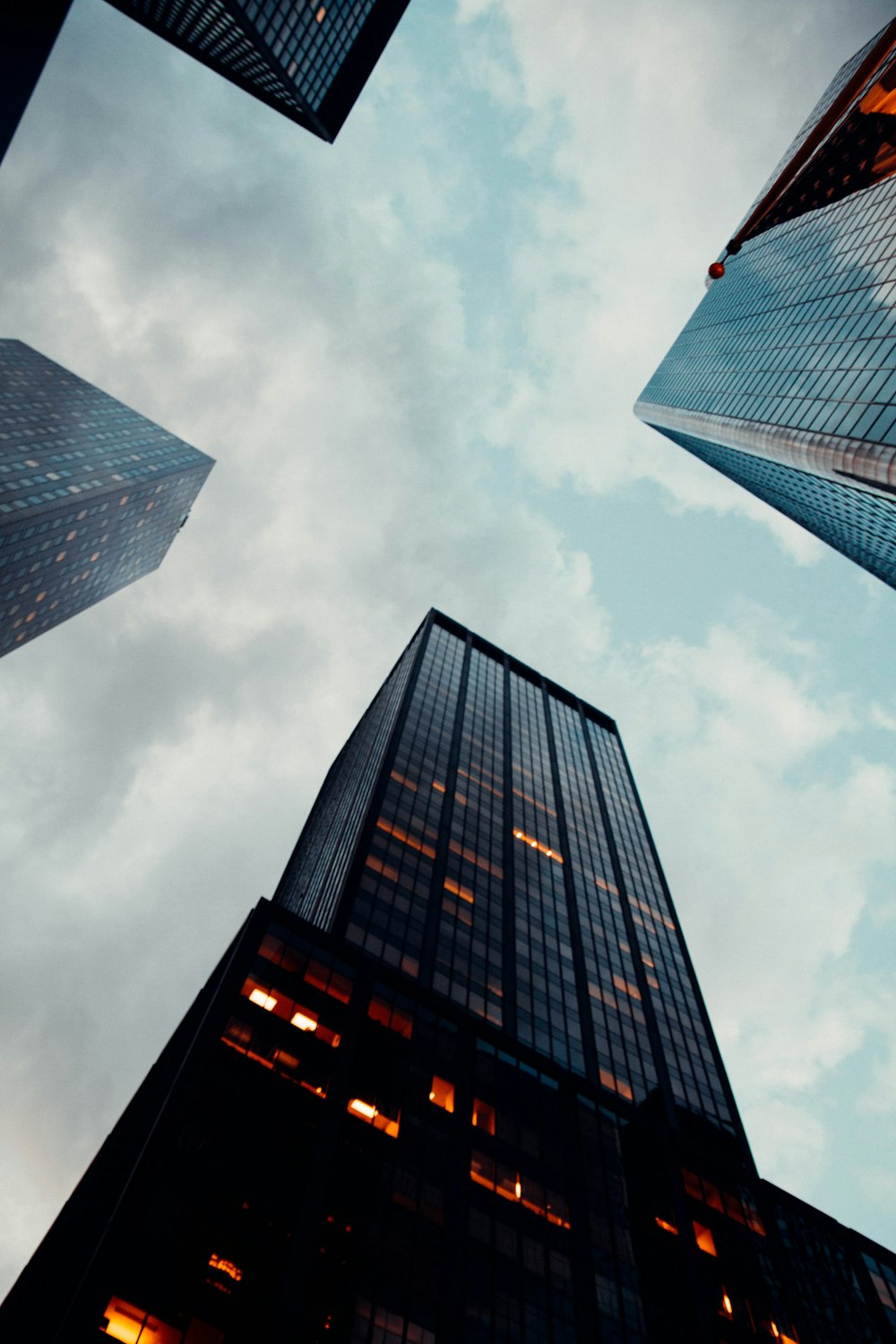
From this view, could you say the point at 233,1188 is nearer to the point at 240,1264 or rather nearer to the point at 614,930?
the point at 240,1264

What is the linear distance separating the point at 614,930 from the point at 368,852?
1343 inches

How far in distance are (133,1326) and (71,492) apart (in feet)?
337

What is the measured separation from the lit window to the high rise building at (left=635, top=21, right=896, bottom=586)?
52435mm

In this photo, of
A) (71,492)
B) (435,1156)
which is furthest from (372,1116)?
(71,492)

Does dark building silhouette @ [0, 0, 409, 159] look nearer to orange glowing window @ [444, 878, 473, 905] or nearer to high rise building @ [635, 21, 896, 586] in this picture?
high rise building @ [635, 21, 896, 586]

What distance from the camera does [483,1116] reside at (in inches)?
2040

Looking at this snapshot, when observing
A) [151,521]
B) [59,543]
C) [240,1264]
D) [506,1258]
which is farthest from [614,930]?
[151,521]

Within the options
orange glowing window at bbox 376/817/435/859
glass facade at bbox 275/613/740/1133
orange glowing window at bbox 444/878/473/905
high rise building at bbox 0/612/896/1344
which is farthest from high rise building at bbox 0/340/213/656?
orange glowing window at bbox 444/878/473/905

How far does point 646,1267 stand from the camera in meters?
48.7

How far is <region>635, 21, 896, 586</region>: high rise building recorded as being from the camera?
36656mm

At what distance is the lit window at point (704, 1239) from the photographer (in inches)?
2060

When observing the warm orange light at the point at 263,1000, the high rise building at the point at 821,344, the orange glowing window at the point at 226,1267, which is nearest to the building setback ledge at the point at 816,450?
the high rise building at the point at 821,344

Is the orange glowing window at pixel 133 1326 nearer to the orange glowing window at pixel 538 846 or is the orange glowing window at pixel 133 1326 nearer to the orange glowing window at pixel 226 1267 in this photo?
the orange glowing window at pixel 226 1267

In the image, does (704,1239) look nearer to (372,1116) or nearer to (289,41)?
(372,1116)
